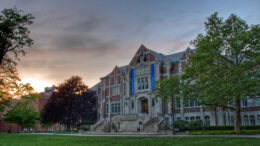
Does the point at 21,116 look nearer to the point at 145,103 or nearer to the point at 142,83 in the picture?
the point at 145,103

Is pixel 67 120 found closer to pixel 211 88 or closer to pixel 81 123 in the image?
pixel 81 123

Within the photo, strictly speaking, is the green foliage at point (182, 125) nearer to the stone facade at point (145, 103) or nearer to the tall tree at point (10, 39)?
the stone facade at point (145, 103)

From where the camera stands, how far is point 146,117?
38438 millimetres

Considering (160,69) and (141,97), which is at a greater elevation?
(160,69)

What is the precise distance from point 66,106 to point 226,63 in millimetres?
35111

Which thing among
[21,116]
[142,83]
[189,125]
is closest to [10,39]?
[189,125]

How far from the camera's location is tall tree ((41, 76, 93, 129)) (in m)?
49.8

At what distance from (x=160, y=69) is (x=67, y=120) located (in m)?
23.0

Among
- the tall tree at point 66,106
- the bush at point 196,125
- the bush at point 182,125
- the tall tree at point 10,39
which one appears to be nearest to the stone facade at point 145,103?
the bush at point 196,125

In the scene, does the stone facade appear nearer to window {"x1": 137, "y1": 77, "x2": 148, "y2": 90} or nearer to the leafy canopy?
window {"x1": 137, "y1": 77, "x2": 148, "y2": 90}

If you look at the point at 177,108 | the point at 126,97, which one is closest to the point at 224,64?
the point at 177,108

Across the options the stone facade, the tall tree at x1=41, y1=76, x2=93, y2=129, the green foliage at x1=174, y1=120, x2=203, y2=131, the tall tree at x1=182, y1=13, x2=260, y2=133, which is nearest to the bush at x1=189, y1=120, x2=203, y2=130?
the green foliage at x1=174, y1=120, x2=203, y2=131

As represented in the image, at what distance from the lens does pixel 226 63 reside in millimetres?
26969

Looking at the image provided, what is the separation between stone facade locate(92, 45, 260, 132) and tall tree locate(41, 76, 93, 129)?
16.2 ft
